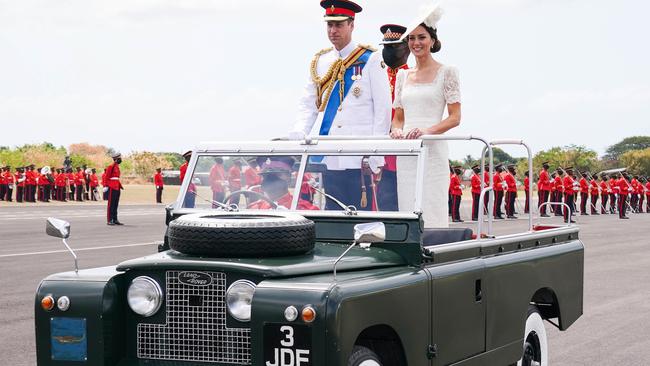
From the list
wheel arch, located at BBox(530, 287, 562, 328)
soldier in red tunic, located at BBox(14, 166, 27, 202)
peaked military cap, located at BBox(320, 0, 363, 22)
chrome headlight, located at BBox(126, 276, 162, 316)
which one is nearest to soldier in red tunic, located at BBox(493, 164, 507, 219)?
soldier in red tunic, located at BBox(14, 166, 27, 202)

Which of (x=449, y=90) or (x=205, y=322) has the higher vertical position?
(x=449, y=90)

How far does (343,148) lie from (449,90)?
1344mm

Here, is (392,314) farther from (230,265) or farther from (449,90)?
(449,90)

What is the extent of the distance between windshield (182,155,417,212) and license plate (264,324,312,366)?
1.52 meters

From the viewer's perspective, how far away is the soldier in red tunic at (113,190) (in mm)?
30703

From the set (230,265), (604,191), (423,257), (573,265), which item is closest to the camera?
(230,265)

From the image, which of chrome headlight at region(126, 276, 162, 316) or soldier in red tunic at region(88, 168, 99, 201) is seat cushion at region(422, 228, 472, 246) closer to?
chrome headlight at region(126, 276, 162, 316)

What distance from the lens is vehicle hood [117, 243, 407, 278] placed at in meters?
5.13

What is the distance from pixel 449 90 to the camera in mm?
7547

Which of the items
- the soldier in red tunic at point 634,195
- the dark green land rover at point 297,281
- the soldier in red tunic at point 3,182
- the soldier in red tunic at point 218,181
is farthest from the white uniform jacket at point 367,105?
the soldier in red tunic at point 634,195

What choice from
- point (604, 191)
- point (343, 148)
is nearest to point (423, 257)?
point (343, 148)

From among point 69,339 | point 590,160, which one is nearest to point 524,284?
point 69,339

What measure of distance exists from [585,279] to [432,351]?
32.5 ft

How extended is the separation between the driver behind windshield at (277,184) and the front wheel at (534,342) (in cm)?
193
